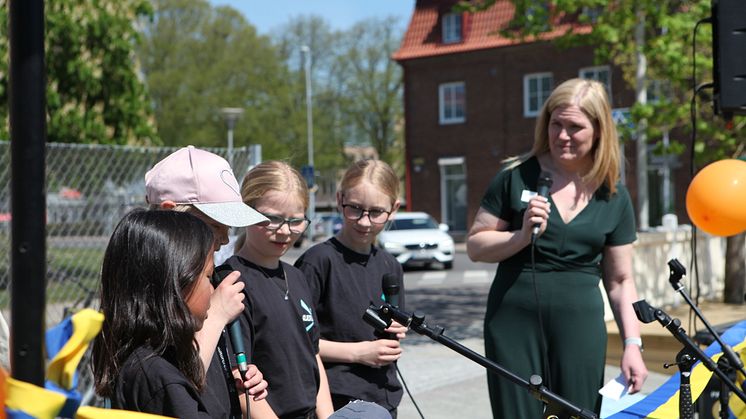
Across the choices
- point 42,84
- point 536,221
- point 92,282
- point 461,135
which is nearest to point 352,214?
point 536,221

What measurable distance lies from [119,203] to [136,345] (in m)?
4.41

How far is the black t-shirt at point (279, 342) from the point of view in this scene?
2.86m

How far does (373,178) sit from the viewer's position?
11.3ft

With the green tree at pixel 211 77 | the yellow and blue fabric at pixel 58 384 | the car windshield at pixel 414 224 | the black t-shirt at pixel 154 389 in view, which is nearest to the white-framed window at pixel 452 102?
the green tree at pixel 211 77

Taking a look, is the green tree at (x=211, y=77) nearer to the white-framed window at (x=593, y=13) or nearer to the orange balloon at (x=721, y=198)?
the white-framed window at (x=593, y=13)

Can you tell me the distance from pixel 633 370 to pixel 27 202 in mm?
2229

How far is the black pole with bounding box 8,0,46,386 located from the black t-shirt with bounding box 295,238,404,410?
59.9 inches

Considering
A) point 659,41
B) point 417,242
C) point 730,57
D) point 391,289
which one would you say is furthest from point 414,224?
point 391,289

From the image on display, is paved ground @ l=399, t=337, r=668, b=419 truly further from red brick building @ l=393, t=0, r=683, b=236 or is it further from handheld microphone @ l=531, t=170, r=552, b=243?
red brick building @ l=393, t=0, r=683, b=236

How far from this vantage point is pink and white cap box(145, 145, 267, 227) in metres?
2.73

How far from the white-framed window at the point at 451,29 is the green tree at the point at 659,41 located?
22829 millimetres

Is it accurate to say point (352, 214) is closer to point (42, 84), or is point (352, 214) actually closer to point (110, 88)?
point (42, 84)

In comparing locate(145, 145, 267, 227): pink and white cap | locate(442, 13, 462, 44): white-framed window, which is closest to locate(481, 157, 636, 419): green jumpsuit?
locate(145, 145, 267, 227): pink and white cap

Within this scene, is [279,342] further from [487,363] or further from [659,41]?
[659,41]
